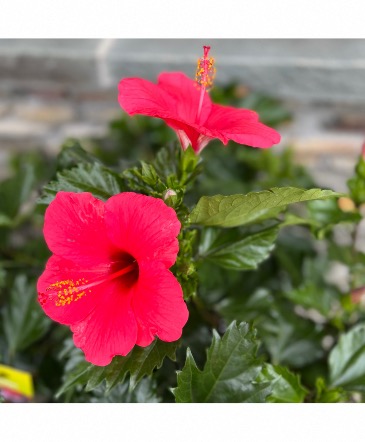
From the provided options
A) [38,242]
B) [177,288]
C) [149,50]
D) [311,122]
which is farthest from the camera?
[311,122]

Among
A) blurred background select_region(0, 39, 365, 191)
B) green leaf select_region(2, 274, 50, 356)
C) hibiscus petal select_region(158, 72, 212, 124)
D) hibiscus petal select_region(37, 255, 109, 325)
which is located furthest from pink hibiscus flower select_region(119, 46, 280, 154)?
blurred background select_region(0, 39, 365, 191)

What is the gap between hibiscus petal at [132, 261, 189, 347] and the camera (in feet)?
2.22

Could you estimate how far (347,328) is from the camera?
119 cm

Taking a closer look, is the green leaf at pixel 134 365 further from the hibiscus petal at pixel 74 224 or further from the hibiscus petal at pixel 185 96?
the hibiscus petal at pixel 185 96

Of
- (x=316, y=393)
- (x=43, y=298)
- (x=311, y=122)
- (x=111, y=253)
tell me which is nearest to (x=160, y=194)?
(x=111, y=253)

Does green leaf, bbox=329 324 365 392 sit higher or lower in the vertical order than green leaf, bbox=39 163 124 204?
lower

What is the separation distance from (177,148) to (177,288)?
0.32 meters

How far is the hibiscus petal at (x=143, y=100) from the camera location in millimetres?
717

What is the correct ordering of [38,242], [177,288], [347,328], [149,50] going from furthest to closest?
1. [149,50]
2. [38,242]
3. [347,328]
4. [177,288]

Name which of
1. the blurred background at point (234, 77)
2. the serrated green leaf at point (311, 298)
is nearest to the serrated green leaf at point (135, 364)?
the serrated green leaf at point (311, 298)

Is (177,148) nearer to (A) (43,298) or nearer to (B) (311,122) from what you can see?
(A) (43,298)

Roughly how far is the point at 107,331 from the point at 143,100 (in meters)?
0.31

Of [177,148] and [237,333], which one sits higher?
[177,148]

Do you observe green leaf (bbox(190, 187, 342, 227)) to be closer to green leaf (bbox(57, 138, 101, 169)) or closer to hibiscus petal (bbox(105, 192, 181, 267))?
hibiscus petal (bbox(105, 192, 181, 267))
